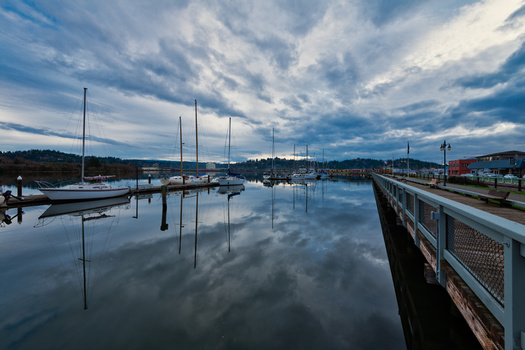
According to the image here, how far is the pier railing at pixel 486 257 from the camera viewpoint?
250 centimetres

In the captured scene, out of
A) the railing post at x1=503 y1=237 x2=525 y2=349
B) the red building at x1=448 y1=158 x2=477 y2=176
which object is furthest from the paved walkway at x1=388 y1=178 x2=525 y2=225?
the red building at x1=448 y1=158 x2=477 y2=176

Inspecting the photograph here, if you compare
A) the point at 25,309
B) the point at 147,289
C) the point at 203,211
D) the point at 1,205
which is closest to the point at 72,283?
the point at 25,309

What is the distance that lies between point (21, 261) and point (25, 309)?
4.99 m

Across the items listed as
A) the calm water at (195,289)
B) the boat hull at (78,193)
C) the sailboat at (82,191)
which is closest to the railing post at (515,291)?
the calm water at (195,289)

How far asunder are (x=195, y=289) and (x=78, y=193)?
26.2m

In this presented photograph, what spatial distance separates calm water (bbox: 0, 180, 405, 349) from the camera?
5.39 m

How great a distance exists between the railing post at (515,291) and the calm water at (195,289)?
11.0ft

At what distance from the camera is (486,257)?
523cm

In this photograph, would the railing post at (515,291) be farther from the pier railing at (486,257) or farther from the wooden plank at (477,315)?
the wooden plank at (477,315)

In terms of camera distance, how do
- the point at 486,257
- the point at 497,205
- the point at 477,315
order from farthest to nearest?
the point at 497,205 → the point at 486,257 → the point at 477,315

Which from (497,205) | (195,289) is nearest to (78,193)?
(195,289)

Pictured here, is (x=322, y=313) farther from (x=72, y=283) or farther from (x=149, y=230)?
(x=149, y=230)

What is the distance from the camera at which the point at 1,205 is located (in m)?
20.5

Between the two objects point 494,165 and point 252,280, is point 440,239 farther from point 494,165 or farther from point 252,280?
point 494,165
